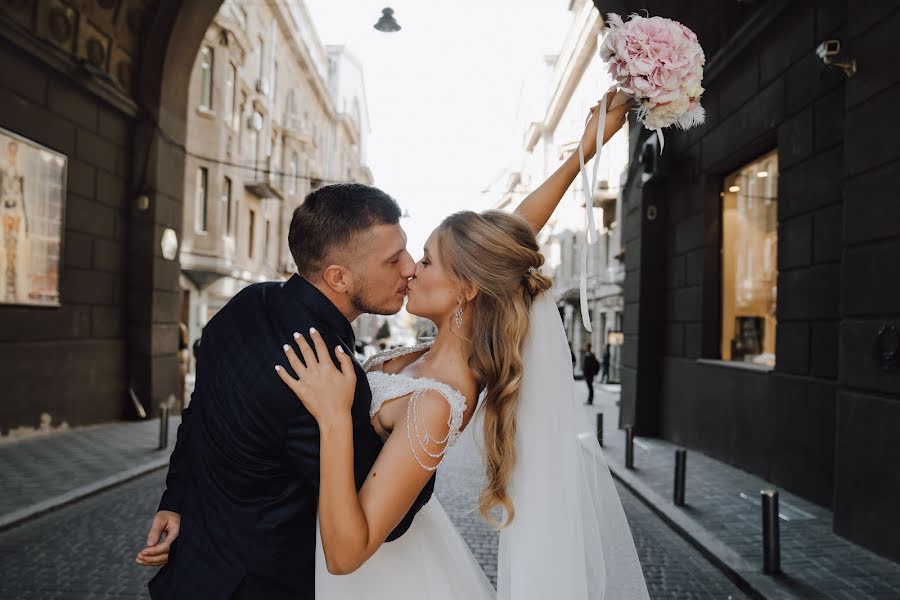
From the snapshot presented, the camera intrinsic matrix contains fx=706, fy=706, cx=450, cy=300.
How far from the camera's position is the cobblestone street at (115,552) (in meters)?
4.97

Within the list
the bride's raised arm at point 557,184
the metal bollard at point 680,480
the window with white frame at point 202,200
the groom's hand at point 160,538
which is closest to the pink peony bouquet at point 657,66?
the bride's raised arm at point 557,184

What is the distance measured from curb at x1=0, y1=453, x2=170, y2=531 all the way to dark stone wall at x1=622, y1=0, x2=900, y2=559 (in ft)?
24.3

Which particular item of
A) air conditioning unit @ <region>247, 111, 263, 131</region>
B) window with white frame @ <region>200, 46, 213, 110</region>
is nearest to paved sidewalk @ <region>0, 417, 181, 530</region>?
window with white frame @ <region>200, 46, 213, 110</region>

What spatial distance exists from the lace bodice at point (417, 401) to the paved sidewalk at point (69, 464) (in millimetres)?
5588

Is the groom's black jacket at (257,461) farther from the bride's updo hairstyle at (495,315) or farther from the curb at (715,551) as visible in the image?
the curb at (715,551)

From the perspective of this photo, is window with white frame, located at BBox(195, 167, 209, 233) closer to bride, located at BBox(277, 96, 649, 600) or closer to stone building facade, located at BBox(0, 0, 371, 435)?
stone building facade, located at BBox(0, 0, 371, 435)

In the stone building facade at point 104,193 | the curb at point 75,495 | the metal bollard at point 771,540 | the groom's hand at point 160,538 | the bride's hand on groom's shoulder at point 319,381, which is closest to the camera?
the bride's hand on groom's shoulder at point 319,381

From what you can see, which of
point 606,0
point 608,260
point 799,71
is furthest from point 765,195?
point 608,260

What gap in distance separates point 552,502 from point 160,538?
1290 millimetres

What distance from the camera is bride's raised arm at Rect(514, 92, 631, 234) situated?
2.51 metres

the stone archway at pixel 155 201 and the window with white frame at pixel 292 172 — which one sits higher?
the window with white frame at pixel 292 172

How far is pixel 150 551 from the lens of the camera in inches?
85.1

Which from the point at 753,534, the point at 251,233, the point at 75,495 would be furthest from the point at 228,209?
the point at 753,534

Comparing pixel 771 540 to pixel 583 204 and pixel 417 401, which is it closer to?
pixel 417 401
